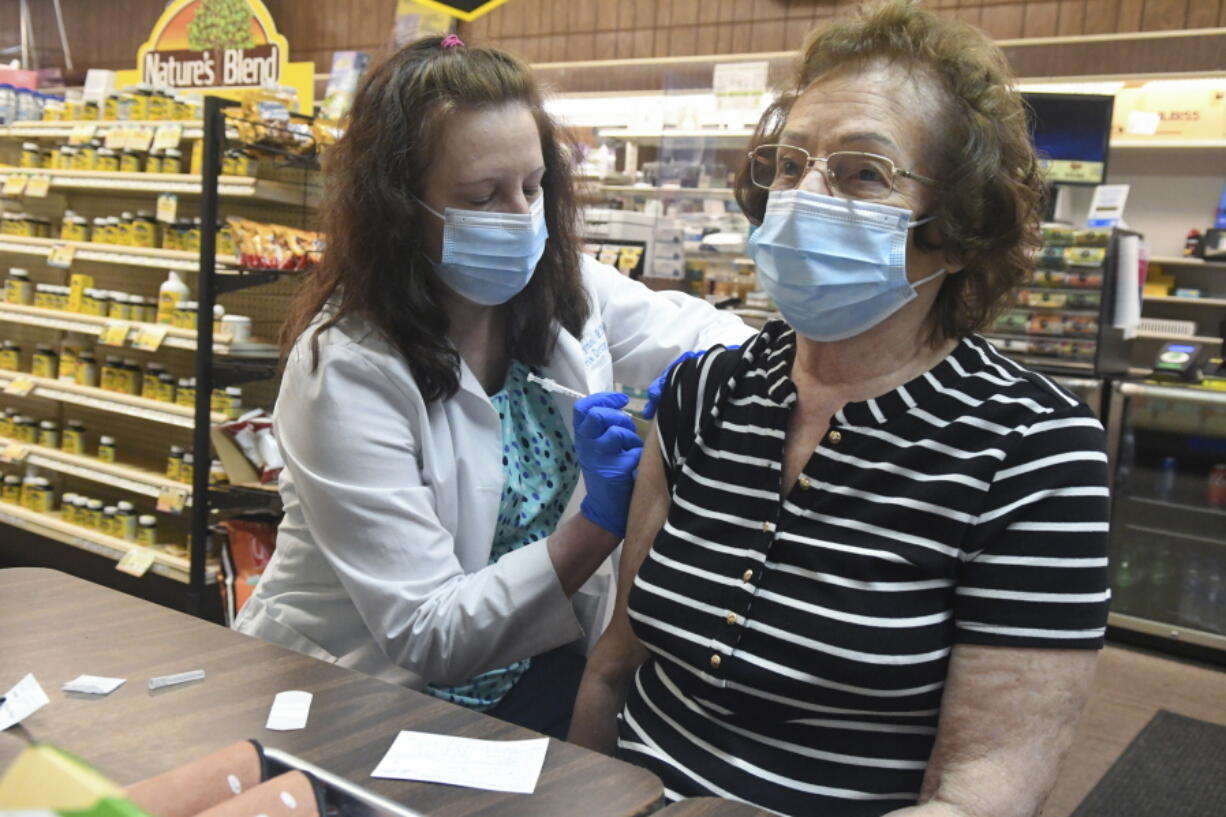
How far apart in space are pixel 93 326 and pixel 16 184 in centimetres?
85

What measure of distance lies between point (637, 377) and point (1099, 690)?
261 centimetres

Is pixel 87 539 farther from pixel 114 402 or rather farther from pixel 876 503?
pixel 876 503

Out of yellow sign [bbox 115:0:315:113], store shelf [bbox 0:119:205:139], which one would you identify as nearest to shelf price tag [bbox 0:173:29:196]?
store shelf [bbox 0:119:205:139]

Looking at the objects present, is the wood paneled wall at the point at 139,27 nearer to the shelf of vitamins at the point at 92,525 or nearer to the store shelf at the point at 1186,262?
the shelf of vitamins at the point at 92,525

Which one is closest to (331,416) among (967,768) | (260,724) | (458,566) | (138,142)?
(458,566)

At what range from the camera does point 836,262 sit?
1.37 metres

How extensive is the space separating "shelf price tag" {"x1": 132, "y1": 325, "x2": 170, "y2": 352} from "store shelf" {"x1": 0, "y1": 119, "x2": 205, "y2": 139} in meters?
0.75

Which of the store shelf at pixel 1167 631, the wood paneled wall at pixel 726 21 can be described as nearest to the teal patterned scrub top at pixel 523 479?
the store shelf at pixel 1167 631

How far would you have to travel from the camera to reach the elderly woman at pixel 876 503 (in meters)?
1.15

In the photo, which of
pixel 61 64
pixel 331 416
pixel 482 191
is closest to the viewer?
pixel 331 416

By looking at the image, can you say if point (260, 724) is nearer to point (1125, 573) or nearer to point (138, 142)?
point (138, 142)

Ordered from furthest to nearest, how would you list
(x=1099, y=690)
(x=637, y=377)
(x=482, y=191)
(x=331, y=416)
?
1. (x=1099, y=690)
2. (x=637, y=377)
3. (x=482, y=191)
4. (x=331, y=416)

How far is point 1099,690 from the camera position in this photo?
3914 mm

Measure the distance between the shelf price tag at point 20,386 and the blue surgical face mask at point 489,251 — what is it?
3618 mm
